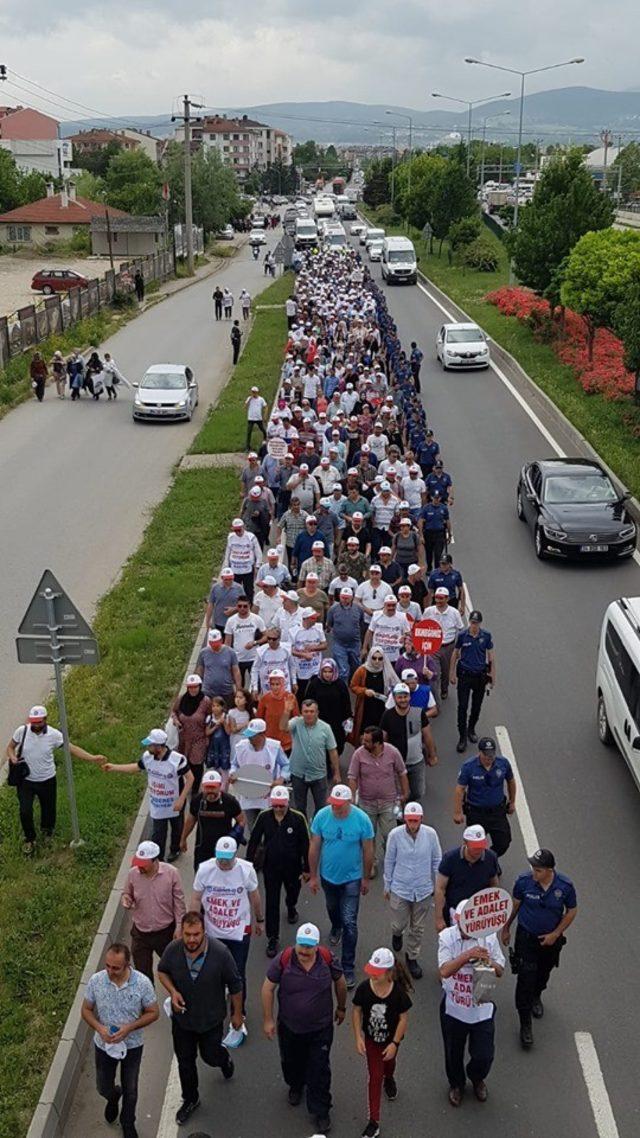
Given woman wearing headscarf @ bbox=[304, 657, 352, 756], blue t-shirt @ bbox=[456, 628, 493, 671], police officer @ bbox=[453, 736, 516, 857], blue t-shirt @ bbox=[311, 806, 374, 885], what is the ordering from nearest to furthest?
blue t-shirt @ bbox=[311, 806, 374, 885] < police officer @ bbox=[453, 736, 516, 857] < woman wearing headscarf @ bbox=[304, 657, 352, 756] < blue t-shirt @ bbox=[456, 628, 493, 671]

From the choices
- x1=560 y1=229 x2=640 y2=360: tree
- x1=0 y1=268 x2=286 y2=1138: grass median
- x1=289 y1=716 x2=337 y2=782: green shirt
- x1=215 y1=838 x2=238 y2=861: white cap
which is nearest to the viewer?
x1=215 y1=838 x2=238 y2=861: white cap

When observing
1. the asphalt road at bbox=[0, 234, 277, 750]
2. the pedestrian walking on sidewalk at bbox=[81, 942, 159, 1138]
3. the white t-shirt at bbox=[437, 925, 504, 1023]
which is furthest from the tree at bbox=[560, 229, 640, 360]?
the pedestrian walking on sidewalk at bbox=[81, 942, 159, 1138]

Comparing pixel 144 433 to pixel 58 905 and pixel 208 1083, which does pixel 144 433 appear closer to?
pixel 58 905

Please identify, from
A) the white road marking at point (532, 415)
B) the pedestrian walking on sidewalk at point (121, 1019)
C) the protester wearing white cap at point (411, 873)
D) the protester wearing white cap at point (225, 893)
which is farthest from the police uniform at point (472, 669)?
the white road marking at point (532, 415)

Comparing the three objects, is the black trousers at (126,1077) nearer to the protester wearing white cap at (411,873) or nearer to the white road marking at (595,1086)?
the protester wearing white cap at (411,873)

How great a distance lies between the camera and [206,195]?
81.5 m

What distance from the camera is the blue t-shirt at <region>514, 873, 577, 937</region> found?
7.42 metres

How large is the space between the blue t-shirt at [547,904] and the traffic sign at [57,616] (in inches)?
152

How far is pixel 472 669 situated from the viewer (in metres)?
11.1

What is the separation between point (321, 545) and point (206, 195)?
242 ft

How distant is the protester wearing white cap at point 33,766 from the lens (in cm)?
967

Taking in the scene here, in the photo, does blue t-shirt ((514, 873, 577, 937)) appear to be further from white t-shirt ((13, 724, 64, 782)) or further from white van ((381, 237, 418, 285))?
white van ((381, 237, 418, 285))

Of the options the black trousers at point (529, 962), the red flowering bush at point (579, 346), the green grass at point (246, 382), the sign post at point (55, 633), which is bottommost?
the green grass at point (246, 382)

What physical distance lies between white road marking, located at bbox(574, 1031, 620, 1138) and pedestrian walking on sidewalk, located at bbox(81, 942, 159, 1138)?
2.67 m
